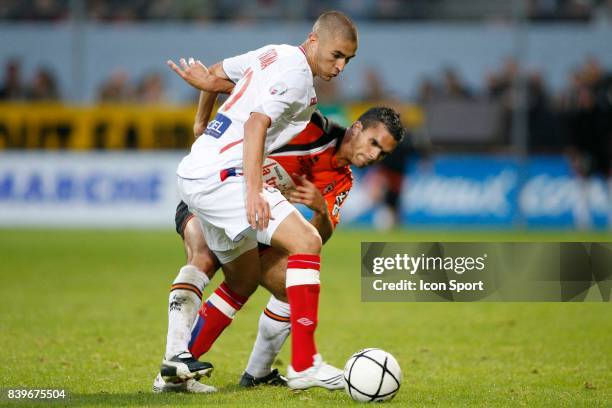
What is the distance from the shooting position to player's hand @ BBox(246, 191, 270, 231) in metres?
5.63

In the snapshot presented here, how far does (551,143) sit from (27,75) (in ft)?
34.2

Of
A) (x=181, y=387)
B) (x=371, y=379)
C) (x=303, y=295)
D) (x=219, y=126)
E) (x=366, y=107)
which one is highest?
(x=366, y=107)

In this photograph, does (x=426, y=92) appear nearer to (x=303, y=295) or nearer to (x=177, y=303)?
(x=177, y=303)

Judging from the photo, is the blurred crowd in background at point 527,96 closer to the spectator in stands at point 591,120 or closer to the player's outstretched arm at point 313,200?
the spectator in stands at point 591,120

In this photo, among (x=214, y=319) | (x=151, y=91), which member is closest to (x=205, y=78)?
(x=214, y=319)

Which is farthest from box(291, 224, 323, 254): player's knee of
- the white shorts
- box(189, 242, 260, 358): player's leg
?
box(189, 242, 260, 358): player's leg

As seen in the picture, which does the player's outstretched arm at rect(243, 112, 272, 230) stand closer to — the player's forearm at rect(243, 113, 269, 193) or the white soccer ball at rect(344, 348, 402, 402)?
the player's forearm at rect(243, 113, 269, 193)

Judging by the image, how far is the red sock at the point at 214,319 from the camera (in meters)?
6.54

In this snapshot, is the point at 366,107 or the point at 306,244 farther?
the point at 366,107

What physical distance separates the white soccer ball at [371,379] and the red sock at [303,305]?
24cm

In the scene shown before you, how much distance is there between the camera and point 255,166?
18.4 ft

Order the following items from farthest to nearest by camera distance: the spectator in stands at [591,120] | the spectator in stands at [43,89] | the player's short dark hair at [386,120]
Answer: the spectator in stands at [43,89] → the spectator in stands at [591,120] → the player's short dark hair at [386,120]

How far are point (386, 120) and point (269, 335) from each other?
4.97 ft

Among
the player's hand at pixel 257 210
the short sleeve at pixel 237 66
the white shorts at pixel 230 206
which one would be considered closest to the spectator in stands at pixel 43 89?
the short sleeve at pixel 237 66
